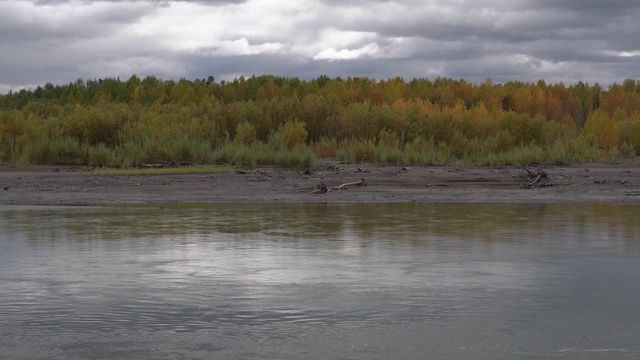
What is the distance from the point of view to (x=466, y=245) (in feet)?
41.3

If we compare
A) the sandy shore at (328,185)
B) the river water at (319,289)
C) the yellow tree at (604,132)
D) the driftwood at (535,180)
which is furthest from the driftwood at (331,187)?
the yellow tree at (604,132)

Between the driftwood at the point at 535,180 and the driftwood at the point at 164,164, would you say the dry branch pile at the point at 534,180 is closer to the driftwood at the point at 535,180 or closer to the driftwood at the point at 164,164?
the driftwood at the point at 535,180

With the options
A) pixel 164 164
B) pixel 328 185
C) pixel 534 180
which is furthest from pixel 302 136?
pixel 534 180

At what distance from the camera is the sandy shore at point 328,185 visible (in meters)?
22.2

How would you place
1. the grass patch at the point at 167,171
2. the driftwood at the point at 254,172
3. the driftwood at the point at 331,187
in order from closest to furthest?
the driftwood at the point at 331,187 → the driftwood at the point at 254,172 → the grass patch at the point at 167,171

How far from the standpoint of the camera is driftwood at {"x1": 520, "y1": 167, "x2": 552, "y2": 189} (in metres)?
24.9

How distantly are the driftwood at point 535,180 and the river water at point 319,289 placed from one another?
8.88m

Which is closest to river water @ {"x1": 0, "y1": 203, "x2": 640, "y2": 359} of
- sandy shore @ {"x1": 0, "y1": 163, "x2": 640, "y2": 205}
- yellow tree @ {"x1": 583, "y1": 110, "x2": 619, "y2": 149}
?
sandy shore @ {"x1": 0, "y1": 163, "x2": 640, "y2": 205}

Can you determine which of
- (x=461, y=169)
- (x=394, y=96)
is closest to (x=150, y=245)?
(x=461, y=169)

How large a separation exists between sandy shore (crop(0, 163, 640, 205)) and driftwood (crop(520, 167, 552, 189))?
0.33 ft

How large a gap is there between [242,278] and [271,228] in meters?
5.25

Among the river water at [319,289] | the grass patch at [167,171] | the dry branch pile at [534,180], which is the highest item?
the grass patch at [167,171]

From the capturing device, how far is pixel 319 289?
9031mm

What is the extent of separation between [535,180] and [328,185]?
5510mm
